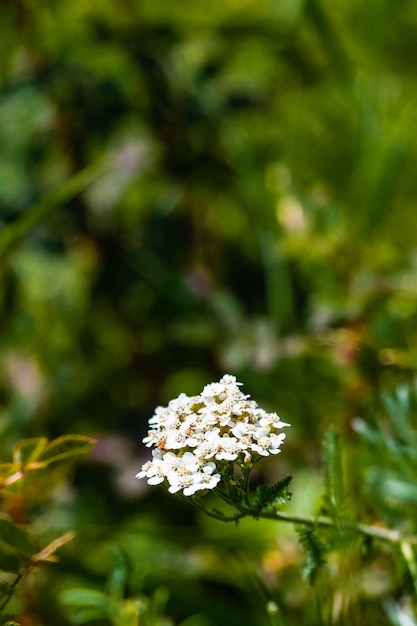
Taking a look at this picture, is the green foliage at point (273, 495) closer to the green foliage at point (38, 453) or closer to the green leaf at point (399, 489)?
the green foliage at point (38, 453)

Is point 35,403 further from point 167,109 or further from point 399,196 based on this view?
point 399,196

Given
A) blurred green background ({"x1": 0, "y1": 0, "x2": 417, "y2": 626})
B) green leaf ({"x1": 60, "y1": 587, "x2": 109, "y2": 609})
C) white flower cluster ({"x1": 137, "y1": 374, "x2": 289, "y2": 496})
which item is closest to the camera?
white flower cluster ({"x1": 137, "y1": 374, "x2": 289, "y2": 496})

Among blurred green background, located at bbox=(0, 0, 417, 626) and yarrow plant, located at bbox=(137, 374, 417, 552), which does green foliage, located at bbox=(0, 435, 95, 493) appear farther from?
blurred green background, located at bbox=(0, 0, 417, 626)

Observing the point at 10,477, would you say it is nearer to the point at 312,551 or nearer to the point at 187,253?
the point at 312,551

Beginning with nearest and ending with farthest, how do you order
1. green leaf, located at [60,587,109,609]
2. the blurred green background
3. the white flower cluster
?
the white flower cluster, green leaf, located at [60,587,109,609], the blurred green background

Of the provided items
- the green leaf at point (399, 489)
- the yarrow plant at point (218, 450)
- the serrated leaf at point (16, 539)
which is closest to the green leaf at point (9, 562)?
the serrated leaf at point (16, 539)

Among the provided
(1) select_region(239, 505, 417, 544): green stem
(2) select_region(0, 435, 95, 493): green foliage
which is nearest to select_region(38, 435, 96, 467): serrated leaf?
(2) select_region(0, 435, 95, 493): green foliage

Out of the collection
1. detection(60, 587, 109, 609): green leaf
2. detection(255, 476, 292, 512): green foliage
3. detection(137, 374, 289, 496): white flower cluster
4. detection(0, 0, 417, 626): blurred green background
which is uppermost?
detection(0, 0, 417, 626): blurred green background
